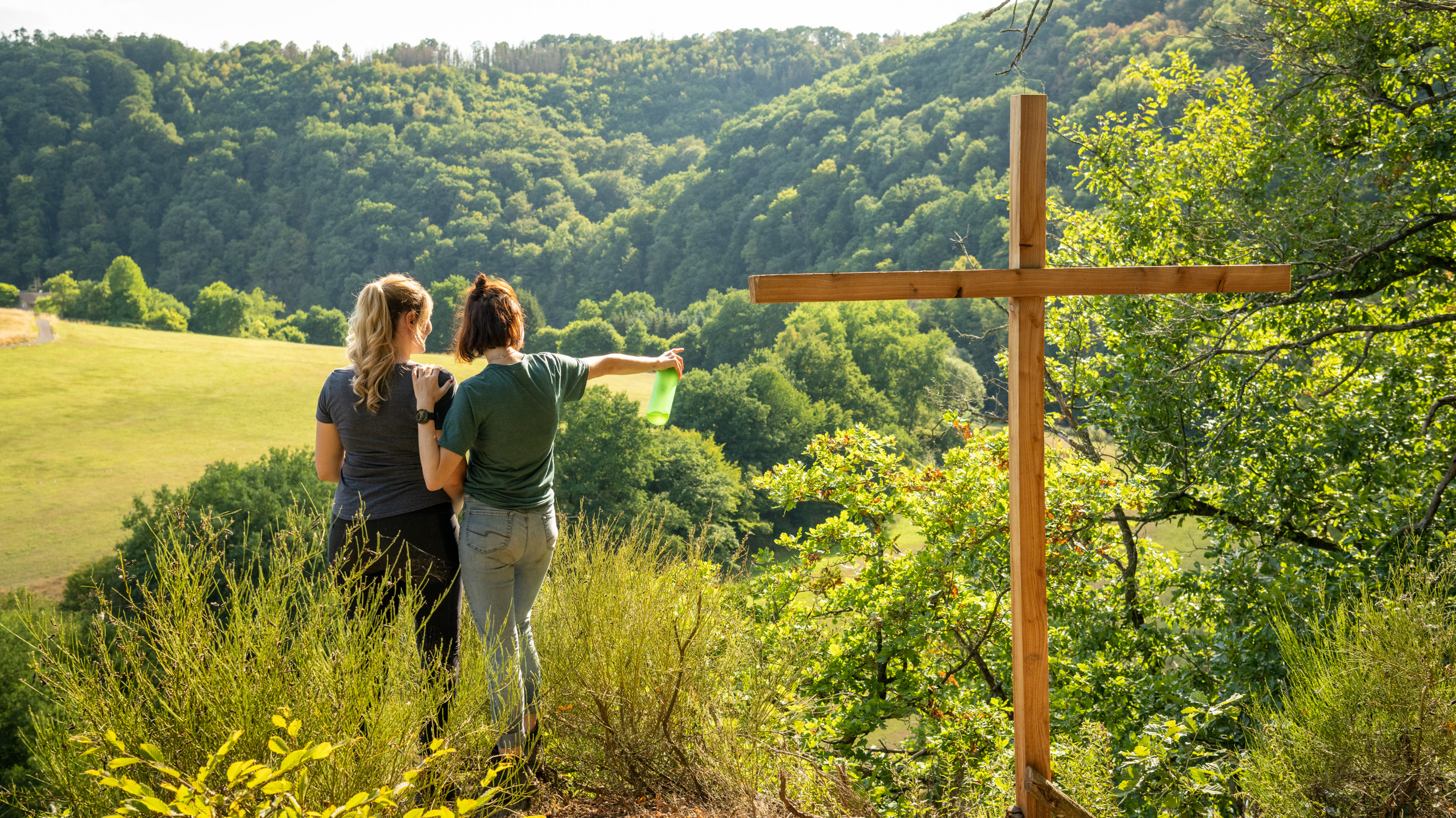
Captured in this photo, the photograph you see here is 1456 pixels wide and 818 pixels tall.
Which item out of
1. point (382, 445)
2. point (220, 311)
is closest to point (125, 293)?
point (220, 311)

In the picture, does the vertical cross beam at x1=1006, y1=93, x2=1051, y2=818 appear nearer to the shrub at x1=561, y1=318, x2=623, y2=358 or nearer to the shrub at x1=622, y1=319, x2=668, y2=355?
the shrub at x1=622, y1=319, x2=668, y2=355

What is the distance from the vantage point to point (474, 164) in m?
69.8

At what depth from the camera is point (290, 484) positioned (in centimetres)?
2266

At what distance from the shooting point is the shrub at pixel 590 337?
53594 millimetres

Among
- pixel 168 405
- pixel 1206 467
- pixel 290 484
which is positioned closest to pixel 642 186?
pixel 168 405

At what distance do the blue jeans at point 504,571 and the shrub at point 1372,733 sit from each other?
1.86 m

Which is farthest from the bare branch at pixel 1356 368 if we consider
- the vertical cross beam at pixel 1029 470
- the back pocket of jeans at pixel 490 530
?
the back pocket of jeans at pixel 490 530

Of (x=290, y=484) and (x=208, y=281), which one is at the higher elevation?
(x=208, y=281)

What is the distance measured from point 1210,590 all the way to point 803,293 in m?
3.73

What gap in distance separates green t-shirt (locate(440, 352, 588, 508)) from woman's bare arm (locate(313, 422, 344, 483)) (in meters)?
0.35

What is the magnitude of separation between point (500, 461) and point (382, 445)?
1.05 ft

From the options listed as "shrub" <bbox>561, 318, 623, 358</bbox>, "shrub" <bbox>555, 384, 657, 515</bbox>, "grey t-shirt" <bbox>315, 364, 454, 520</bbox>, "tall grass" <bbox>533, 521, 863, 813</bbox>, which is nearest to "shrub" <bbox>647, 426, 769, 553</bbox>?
"shrub" <bbox>555, 384, 657, 515</bbox>

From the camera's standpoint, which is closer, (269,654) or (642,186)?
(269,654)

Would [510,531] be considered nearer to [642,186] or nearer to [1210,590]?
[1210,590]
